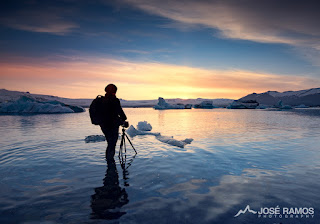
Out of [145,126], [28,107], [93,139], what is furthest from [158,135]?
[28,107]

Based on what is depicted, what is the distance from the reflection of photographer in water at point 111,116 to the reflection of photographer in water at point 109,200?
165 cm

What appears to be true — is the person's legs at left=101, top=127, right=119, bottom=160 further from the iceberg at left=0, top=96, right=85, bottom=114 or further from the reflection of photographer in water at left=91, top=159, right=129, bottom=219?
the iceberg at left=0, top=96, right=85, bottom=114

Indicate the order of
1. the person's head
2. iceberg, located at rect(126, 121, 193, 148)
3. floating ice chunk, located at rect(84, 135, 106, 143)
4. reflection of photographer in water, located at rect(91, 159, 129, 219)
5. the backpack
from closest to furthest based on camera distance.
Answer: reflection of photographer in water, located at rect(91, 159, 129, 219)
the backpack
the person's head
iceberg, located at rect(126, 121, 193, 148)
floating ice chunk, located at rect(84, 135, 106, 143)

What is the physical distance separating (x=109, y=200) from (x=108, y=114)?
116 inches

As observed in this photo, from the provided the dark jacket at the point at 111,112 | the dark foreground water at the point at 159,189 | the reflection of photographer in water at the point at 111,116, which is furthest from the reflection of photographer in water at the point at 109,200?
the dark jacket at the point at 111,112

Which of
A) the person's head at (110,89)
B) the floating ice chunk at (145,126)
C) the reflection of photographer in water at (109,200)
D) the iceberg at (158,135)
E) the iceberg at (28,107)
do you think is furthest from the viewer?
the iceberg at (28,107)

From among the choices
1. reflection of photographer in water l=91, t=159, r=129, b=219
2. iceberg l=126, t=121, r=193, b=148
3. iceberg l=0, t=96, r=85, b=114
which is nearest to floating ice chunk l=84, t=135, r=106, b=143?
iceberg l=126, t=121, r=193, b=148

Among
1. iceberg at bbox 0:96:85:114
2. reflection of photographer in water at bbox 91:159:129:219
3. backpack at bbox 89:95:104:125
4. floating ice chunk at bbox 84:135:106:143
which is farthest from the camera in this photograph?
iceberg at bbox 0:96:85:114

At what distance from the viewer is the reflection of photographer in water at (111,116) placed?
5871 millimetres

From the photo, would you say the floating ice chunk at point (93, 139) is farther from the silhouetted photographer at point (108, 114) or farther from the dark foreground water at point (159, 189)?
the silhouetted photographer at point (108, 114)

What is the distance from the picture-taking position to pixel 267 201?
3.65m

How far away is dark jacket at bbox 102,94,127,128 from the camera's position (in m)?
5.85

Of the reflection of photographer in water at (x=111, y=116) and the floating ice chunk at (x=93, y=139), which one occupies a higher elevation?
the reflection of photographer in water at (x=111, y=116)

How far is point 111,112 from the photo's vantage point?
595cm
